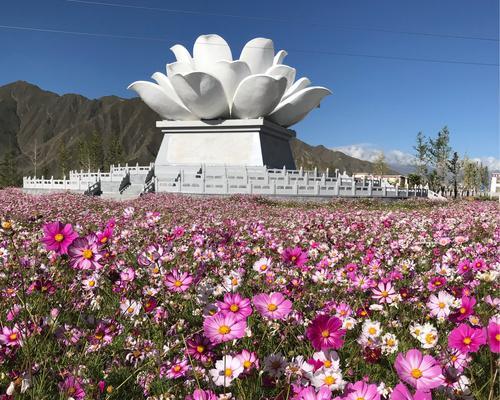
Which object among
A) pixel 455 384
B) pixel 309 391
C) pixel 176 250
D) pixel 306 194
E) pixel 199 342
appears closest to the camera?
pixel 309 391

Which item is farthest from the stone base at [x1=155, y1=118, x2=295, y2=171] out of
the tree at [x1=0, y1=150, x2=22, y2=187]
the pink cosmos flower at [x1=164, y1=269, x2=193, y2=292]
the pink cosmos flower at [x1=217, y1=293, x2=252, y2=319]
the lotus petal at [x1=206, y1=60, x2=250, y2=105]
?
the tree at [x1=0, y1=150, x2=22, y2=187]

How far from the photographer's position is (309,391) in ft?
4.03

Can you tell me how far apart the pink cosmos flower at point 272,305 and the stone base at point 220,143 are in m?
30.9

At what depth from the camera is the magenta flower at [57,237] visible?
177 centimetres

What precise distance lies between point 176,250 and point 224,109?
31.1 meters

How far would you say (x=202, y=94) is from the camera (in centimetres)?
3238

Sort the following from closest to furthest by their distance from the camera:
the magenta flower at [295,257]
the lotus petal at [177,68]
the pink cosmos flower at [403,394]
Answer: the pink cosmos flower at [403,394] < the magenta flower at [295,257] < the lotus petal at [177,68]

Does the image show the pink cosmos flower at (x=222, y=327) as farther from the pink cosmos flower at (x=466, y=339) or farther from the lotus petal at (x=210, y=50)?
the lotus petal at (x=210, y=50)

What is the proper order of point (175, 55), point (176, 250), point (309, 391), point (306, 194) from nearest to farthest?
point (309, 391), point (176, 250), point (306, 194), point (175, 55)

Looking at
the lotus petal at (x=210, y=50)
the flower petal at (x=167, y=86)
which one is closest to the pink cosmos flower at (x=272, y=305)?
the flower petal at (x=167, y=86)

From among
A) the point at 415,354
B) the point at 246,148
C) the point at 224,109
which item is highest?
the point at 224,109

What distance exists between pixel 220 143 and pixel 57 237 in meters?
32.9

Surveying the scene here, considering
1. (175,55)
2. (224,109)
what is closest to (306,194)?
(224,109)

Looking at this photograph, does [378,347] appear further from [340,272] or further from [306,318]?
[340,272]
